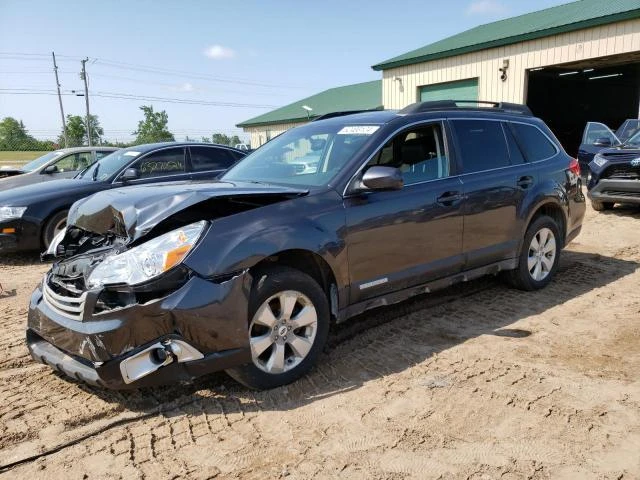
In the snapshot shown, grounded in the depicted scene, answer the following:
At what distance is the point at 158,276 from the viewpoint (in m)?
2.92

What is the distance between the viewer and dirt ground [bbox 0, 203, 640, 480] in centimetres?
266

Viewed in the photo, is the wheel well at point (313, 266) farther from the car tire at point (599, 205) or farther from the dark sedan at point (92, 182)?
the car tire at point (599, 205)

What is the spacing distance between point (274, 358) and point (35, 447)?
139 centimetres

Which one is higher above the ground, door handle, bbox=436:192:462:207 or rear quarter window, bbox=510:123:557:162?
rear quarter window, bbox=510:123:557:162

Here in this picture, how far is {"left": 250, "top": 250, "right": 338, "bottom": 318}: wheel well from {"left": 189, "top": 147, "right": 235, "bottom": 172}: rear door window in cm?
547

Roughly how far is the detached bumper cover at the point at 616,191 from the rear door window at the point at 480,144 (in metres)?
5.71

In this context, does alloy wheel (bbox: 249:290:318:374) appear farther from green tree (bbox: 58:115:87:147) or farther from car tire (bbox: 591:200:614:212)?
green tree (bbox: 58:115:87:147)

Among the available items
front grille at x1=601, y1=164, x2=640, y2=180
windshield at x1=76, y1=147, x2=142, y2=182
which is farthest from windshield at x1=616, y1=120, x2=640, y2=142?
windshield at x1=76, y1=147, x2=142, y2=182

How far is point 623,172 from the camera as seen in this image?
9.65 meters

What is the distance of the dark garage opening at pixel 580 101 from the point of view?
2512 cm

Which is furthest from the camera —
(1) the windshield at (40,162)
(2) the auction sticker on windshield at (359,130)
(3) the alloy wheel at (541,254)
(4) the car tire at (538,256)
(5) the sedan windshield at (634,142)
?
(1) the windshield at (40,162)

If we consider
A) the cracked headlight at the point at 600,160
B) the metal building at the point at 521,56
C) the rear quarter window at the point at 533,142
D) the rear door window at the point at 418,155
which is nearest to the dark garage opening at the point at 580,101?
the metal building at the point at 521,56

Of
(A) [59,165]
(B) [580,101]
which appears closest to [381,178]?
(A) [59,165]

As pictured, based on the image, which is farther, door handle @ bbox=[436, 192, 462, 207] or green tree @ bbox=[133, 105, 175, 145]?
green tree @ bbox=[133, 105, 175, 145]
